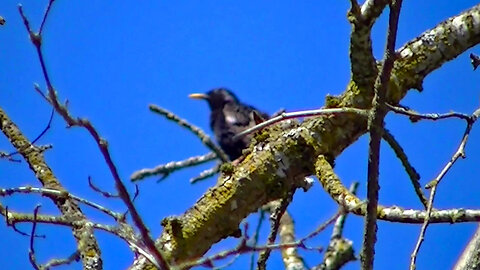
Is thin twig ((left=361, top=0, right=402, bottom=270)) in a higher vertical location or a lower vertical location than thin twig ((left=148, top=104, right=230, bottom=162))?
lower

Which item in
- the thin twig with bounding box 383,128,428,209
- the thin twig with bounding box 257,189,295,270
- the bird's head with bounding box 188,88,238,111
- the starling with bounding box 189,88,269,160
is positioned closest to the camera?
the thin twig with bounding box 383,128,428,209

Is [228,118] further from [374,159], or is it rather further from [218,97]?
[374,159]

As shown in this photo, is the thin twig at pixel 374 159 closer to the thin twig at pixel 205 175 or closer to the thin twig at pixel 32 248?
the thin twig at pixel 32 248

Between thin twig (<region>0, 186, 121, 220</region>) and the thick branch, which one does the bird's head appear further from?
thin twig (<region>0, 186, 121, 220</region>)

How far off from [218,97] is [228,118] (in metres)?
1.21

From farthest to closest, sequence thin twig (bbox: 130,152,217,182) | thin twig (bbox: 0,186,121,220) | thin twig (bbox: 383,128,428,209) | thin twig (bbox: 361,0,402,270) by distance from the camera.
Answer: thin twig (bbox: 130,152,217,182) → thin twig (bbox: 383,128,428,209) → thin twig (bbox: 0,186,121,220) → thin twig (bbox: 361,0,402,270)

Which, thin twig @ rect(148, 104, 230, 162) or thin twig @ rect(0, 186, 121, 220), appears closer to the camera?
thin twig @ rect(0, 186, 121, 220)

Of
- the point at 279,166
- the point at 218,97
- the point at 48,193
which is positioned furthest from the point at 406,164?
the point at 218,97

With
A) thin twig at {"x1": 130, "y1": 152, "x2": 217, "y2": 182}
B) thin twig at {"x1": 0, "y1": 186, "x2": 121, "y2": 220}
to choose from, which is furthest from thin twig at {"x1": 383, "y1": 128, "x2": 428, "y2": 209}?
thin twig at {"x1": 130, "y1": 152, "x2": 217, "y2": 182}

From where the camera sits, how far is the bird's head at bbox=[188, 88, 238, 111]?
10516 millimetres

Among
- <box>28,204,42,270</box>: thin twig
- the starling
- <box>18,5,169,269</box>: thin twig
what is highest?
the starling

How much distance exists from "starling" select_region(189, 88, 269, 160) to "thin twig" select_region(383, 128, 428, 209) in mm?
5174

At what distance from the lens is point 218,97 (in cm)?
1078

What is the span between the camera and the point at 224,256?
5.89ft
